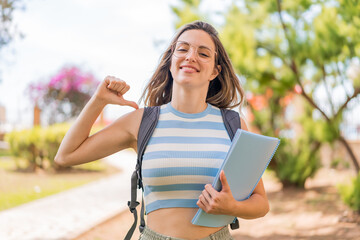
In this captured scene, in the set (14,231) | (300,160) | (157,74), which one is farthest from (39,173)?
(157,74)

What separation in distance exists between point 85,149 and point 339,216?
4.95 m

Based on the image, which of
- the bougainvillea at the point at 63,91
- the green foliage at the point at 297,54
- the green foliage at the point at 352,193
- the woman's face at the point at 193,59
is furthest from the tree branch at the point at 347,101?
the bougainvillea at the point at 63,91

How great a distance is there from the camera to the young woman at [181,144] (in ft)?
4.91

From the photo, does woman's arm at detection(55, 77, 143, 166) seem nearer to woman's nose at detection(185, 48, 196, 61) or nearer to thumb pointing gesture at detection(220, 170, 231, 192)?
woman's nose at detection(185, 48, 196, 61)

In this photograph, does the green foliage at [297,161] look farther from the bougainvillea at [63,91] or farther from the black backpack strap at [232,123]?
the bougainvillea at [63,91]

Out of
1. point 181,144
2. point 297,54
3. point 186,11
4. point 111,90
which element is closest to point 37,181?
point 186,11

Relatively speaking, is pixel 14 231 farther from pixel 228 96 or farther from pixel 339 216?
pixel 339 216

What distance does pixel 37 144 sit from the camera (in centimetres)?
972

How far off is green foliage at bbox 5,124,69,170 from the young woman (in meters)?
8.29

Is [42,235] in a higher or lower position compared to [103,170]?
higher

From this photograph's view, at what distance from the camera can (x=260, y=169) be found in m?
1.53

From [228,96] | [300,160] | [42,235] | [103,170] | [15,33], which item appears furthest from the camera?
[103,170]

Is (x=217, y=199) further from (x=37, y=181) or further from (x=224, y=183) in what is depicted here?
(x=37, y=181)

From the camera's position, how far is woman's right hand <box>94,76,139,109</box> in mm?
1563
